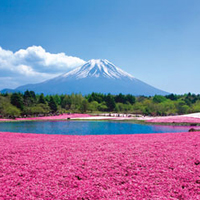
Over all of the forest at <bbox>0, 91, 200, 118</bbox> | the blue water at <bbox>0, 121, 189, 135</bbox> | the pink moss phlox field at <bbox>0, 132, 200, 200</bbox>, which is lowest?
the blue water at <bbox>0, 121, 189, 135</bbox>

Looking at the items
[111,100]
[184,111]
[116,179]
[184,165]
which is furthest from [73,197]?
[111,100]

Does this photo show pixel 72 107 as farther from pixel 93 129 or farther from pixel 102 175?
pixel 102 175

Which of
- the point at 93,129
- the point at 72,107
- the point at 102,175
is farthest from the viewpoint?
the point at 72,107

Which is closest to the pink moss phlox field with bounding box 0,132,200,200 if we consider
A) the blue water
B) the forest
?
the blue water

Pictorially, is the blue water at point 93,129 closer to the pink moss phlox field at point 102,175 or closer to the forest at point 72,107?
the pink moss phlox field at point 102,175

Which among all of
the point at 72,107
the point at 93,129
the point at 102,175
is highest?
the point at 72,107

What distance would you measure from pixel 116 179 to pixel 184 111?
56138 mm

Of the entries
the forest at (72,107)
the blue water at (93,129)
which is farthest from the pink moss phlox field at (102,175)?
the forest at (72,107)

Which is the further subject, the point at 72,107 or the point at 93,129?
the point at 72,107

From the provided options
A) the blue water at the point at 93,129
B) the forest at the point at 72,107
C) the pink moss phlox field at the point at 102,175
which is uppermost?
the forest at the point at 72,107

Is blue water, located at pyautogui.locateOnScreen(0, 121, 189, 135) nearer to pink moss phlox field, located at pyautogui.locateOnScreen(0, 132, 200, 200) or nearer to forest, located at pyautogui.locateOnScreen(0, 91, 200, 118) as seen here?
pink moss phlox field, located at pyautogui.locateOnScreen(0, 132, 200, 200)

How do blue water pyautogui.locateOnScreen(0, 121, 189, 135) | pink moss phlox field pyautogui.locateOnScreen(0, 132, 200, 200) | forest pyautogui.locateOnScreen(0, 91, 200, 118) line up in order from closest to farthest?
pink moss phlox field pyautogui.locateOnScreen(0, 132, 200, 200), blue water pyautogui.locateOnScreen(0, 121, 189, 135), forest pyautogui.locateOnScreen(0, 91, 200, 118)

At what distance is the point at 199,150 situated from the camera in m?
9.34

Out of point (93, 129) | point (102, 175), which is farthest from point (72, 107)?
point (102, 175)
